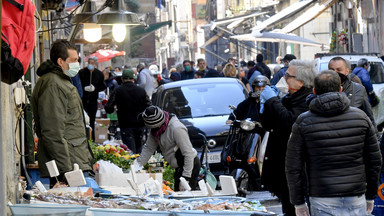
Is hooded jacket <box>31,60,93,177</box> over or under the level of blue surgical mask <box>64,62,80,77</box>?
under

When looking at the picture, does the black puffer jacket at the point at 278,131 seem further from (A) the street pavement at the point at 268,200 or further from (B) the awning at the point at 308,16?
(B) the awning at the point at 308,16

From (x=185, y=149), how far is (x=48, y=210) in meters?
3.97

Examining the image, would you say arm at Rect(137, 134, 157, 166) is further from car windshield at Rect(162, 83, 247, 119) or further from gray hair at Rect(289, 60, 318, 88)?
car windshield at Rect(162, 83, 247, 119)

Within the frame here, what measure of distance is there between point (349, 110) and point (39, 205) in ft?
8.45

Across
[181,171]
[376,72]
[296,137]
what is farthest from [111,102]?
[296,137]

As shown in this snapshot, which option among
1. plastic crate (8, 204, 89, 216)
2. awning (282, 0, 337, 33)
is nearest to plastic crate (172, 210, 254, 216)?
plastic crate (8, 204, 89, 216)

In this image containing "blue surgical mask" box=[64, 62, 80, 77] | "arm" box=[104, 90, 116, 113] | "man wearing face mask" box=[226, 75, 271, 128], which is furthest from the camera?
"arm" box=[104, 90, 116, 113]

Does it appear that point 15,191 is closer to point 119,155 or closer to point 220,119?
point 119,155

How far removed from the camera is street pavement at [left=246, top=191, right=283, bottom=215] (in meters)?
11.8

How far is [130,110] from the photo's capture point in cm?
1609

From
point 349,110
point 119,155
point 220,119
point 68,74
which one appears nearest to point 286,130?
point 349,110

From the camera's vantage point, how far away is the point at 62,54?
8.23 meters

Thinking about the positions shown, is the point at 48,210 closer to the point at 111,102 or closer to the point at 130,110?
the point at 130,110

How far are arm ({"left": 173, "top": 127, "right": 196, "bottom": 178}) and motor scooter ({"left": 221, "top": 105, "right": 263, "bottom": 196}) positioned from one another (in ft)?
8.57
